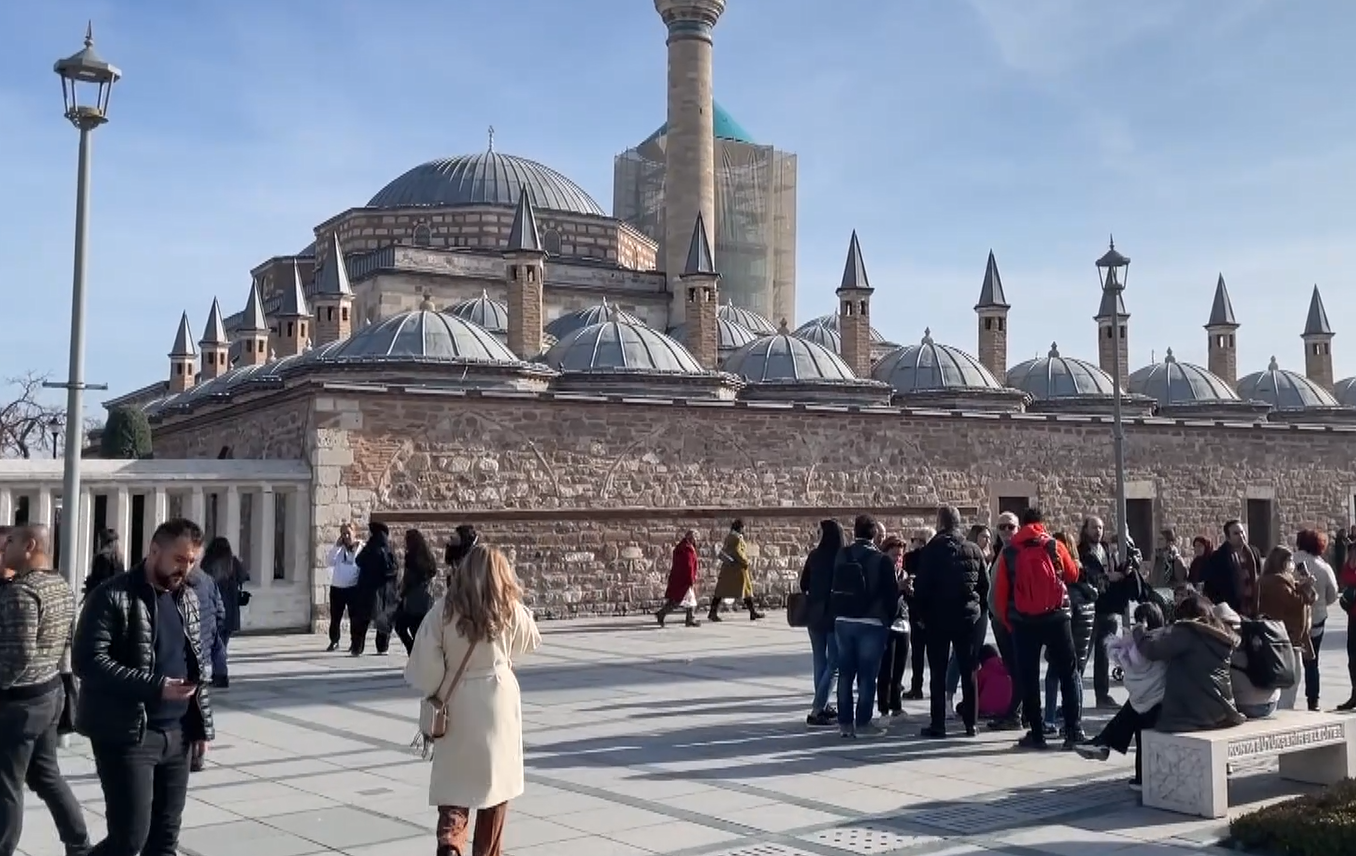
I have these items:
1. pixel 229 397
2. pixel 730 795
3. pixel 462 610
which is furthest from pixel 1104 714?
pixel 229 397

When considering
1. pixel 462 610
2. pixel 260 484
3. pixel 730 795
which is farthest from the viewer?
pixel 260 484

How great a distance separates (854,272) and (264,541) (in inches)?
712

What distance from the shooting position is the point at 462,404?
15258 millimetres

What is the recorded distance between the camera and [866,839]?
5.39 meters

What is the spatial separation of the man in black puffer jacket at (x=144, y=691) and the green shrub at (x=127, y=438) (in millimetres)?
19827

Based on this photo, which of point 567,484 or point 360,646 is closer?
point 360,646

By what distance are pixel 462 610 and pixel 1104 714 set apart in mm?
5780

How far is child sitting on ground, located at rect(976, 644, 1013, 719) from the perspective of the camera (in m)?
8.41

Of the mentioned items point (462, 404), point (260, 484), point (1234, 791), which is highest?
point (462, 404)

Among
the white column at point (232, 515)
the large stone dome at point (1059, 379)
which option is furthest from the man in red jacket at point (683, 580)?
the large stone dome at point (1059, 379)

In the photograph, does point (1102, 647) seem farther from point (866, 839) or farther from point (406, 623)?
point (406, 623)

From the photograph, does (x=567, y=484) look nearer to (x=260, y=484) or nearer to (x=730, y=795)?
(x=260, y=484)

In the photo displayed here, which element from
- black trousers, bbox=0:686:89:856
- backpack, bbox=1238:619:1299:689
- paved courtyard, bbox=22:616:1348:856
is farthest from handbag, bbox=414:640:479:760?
backpack, bbox=1238:619:1299:689

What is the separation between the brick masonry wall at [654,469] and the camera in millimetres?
14820
